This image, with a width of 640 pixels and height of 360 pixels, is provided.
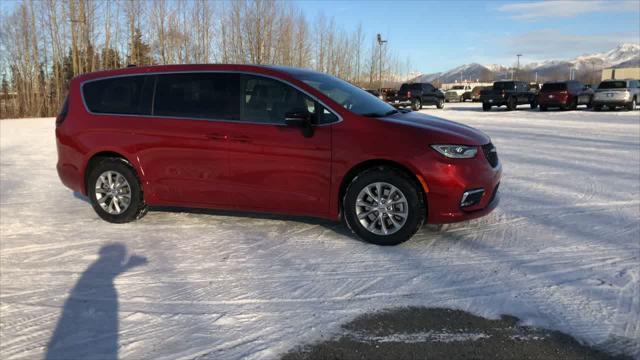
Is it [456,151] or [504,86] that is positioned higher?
[504,86]

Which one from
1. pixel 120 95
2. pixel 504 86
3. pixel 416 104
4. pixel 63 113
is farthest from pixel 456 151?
pixel 416 104

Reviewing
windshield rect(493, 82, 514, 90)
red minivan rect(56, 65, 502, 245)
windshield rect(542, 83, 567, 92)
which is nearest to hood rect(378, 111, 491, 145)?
red minivan rect(56, 65, 502, 245)

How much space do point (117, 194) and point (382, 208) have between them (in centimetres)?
311

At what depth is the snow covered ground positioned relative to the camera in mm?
3324

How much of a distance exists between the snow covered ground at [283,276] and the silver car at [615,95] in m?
23.4

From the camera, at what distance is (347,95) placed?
557 cm

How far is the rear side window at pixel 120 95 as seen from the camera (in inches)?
230

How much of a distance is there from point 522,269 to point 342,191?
1794 millimetres

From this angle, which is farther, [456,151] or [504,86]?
[504,86]

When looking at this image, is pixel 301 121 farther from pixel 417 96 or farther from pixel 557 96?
pixel 417 96

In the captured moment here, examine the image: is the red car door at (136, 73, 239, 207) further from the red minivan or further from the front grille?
the front grille

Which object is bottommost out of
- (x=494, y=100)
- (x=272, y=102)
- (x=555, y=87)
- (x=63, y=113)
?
(x=63, y=113)

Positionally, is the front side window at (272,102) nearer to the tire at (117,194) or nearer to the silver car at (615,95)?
the tire at (117,194)

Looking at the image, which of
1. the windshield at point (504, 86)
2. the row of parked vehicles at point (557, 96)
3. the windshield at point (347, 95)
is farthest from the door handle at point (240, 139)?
the windshield at point (504, 86)
